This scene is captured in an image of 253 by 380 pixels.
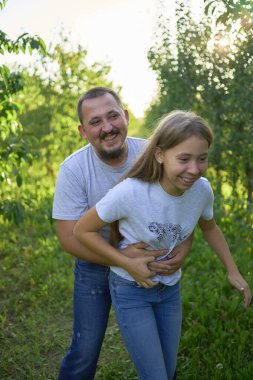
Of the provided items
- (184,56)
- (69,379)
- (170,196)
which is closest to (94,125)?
(170,196)

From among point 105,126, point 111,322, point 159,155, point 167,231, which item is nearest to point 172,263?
point 167,231

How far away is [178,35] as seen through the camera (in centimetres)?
653

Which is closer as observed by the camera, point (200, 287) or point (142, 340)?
point (142, 340)

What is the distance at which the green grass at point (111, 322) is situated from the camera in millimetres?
3512

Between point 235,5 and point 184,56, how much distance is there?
406 centimetres

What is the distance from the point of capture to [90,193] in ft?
8.71

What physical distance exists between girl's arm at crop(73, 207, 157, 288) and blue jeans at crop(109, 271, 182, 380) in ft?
0.28

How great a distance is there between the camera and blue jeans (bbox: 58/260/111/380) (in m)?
2.69

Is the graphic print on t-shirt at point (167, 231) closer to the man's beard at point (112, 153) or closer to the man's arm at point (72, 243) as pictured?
the man's arm at point (72, 243)

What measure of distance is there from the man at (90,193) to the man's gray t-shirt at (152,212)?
0.19 metres

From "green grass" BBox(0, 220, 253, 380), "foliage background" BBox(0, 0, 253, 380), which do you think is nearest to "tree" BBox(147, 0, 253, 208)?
"foliage background" BBox(0, 0, 253, 380)

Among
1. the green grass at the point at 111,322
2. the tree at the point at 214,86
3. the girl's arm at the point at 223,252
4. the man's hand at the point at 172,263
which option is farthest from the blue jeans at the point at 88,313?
the tree at the point at 214,86

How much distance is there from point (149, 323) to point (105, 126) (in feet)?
3.24

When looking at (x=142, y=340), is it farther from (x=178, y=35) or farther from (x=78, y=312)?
(x=178, y=35)
